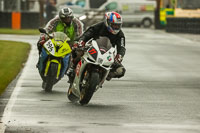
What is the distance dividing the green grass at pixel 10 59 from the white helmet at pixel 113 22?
8.90 ft

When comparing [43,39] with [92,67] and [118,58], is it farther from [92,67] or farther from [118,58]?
[92,67]

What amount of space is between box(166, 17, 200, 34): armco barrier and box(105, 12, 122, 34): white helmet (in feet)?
93.7

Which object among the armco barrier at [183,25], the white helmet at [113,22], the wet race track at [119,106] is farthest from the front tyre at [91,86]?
the armco barrier at [183,25]

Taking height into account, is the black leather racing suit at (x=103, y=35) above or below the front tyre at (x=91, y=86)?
above

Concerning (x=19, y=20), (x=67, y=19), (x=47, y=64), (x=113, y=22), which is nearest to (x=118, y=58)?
(x=113, y=22)

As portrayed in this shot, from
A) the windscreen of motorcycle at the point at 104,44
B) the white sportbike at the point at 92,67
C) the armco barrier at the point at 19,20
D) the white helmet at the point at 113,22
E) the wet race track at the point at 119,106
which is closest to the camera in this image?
the wet race track at the point at 119,106

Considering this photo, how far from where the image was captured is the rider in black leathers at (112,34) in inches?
463

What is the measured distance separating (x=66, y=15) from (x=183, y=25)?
90.2 ft

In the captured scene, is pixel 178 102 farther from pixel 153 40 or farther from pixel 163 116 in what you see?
pixel 153 40

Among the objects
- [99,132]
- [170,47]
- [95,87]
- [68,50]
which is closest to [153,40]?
[170,47]

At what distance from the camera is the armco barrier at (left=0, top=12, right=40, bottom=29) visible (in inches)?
1676

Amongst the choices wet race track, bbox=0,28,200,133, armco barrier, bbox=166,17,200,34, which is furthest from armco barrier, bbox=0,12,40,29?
wet race track, bbox=0,28,200,133

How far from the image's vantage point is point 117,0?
162 feet

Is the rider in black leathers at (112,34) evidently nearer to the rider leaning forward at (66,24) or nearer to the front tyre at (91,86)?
the front tyre at (91,86)
